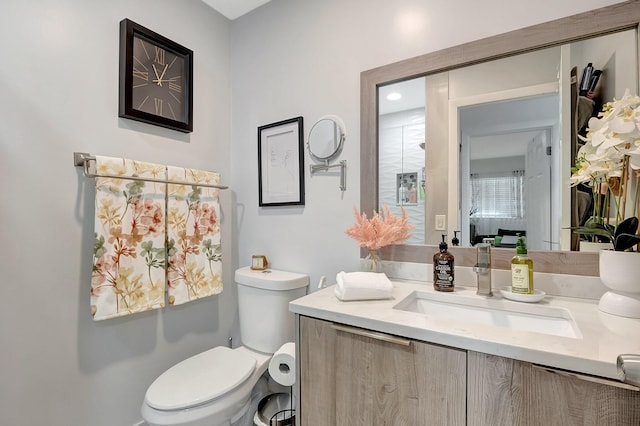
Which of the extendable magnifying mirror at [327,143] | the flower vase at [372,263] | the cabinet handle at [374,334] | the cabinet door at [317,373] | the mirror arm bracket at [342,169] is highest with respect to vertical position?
the extendable magnifying mirror at [327,143]

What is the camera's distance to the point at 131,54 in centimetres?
146

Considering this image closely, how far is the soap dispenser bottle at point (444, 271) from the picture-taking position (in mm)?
1137

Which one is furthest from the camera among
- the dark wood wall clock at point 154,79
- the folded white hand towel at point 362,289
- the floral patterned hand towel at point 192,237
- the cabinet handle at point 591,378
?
the floral patterned hand towel at point 192,237

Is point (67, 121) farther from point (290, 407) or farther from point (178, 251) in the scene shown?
point (290, 407)

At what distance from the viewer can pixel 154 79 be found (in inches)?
61.7

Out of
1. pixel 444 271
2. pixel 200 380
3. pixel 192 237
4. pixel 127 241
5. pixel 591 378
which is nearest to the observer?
pixel 591 378

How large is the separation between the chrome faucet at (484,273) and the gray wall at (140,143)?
557 mm

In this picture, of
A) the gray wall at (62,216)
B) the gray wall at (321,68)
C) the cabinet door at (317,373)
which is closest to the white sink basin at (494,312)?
the cabinet door at (317,373)

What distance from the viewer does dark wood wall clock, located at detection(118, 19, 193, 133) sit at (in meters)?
1.44

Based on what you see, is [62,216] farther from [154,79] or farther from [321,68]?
[321,68]

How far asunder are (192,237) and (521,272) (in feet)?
4.94

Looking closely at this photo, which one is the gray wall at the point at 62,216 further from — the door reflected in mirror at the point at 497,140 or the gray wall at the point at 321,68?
the door reflected in mirror at the point at 497,140

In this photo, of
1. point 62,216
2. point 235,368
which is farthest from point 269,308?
point 62,216

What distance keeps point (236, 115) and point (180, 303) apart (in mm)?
1188
